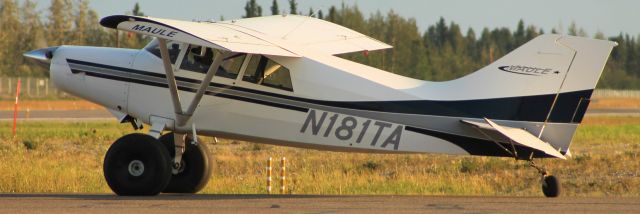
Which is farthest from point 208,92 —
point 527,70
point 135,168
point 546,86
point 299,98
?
point 546,86

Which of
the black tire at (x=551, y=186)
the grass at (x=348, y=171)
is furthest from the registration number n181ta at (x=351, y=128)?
the grass at (x=348, y=171)

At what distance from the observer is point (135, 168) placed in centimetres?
1529

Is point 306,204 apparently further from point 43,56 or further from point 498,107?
point 43,56

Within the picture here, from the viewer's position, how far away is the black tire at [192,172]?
16.6 m

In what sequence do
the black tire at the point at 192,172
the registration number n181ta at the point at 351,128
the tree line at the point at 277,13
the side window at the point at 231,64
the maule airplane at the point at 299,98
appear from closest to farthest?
the maule airplane at the point at 299,98 → the registration number n181ta at the point at 351,128 → the side window at the point at 231,64 → the black tire at the point at 192,172 → the tree line at the point at 277,13

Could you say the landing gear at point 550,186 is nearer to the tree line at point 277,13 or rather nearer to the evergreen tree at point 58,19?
the tree line at point 277,13

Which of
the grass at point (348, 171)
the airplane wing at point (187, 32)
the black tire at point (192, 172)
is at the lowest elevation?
the grass at point (348, 171)

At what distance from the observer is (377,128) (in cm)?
1509

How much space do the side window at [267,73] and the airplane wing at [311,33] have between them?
1.62 metres

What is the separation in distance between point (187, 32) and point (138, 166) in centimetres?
204

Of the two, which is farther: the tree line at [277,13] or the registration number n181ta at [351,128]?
the tree line at [277,13]

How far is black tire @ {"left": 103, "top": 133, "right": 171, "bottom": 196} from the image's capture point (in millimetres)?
15172

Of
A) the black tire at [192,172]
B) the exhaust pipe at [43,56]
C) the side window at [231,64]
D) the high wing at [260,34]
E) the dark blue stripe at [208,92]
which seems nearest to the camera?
the high wing at [260,34]

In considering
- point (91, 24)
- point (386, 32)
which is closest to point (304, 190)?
point (386, 32)
